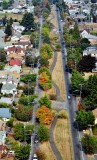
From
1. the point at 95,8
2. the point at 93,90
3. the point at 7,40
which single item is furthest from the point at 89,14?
the point at 93,90

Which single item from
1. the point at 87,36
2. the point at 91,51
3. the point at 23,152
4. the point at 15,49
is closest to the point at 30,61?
the point at 15,49

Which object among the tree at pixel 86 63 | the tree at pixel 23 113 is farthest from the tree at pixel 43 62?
the tree at pixel 23 113

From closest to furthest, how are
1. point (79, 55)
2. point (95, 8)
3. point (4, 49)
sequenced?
point (79, 55) → point (4, 49) → point (95, 8)

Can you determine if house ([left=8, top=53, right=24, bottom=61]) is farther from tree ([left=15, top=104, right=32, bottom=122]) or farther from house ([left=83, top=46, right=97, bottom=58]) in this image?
tree ([left=15, top=104, right=32, bottom=122])

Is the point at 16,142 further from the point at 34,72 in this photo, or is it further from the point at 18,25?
the point at 18,25

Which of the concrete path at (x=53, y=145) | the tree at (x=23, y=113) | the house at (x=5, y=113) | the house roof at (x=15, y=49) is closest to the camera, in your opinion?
the concrete path at (x=53, y=145)

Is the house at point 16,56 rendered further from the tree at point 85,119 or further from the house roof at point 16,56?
the tree at point 85,119

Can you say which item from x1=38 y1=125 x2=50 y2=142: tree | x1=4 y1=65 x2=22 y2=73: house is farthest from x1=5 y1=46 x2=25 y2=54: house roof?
x1=38 y1=125 x2=50 y2=142: tree

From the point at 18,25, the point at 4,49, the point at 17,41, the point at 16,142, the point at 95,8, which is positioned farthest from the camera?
the point at 95,8
